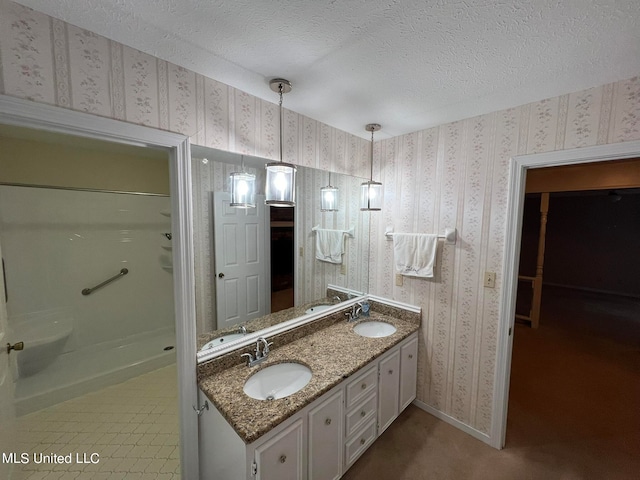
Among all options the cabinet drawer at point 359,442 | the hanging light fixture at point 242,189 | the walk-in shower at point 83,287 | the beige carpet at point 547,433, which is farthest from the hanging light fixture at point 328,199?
the walk-in shower at point 83,287

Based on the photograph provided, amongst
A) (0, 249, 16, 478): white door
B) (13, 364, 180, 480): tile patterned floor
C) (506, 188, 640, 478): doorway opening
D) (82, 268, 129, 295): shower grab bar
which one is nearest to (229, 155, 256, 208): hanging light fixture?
(0, 249, 16, 478): white door

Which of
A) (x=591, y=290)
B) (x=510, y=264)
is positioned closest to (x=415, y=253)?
(x=510, y=264)

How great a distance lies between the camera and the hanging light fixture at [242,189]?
1.50 meters

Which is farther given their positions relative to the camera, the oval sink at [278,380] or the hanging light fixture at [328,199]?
the hanging light fixture at [328,199]

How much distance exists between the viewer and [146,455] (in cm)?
171

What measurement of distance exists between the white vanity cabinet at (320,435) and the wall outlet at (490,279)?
2.59ft

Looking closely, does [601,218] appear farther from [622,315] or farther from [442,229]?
[442,229]

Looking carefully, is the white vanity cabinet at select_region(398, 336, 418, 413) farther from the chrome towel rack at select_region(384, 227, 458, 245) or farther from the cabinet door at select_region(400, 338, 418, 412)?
the chrome towel rack at select_region(384, 227, 458, 245)

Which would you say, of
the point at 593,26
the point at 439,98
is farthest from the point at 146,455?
the point at 593,26

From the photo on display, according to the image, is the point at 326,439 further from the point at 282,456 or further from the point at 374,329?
the point at 374,329

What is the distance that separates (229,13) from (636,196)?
8.70m

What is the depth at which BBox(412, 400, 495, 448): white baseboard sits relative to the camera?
1.86 metres

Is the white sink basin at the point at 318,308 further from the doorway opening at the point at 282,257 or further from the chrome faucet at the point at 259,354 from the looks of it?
the chrome faucet at the point at 259,354

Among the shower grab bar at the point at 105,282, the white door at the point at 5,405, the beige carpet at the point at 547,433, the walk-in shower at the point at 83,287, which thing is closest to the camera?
the white door at the point at 5,405
